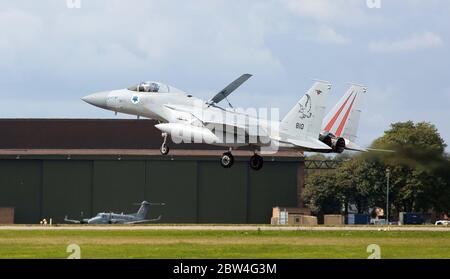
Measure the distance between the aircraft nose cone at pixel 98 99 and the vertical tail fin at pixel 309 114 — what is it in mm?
10138

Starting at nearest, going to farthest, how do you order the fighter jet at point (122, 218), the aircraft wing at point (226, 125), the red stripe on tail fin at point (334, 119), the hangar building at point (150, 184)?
1. the aircraft wing at point (226, 125)
2. the red stripe on tail fin at point (334, 119)
3. the fighter jet at point (122, 218)
4. the hangar building at point (150, 184)

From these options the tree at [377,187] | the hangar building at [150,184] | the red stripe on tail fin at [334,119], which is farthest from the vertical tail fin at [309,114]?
the hangar building at [150,184]

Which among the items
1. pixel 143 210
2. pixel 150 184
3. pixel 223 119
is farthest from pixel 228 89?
pixel 150 184

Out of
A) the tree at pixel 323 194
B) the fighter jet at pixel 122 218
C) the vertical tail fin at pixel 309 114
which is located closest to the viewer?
the vertical tail fin at pixel 309 114

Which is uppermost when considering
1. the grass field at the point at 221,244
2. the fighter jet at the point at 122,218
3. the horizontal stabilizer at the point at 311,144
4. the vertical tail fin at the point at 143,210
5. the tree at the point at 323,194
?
the horizontal stabilizer at the point at 311,144

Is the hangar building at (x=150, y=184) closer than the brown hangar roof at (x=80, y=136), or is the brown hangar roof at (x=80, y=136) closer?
the hangar building at (x=150, y=184)

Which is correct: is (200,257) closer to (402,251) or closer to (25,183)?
(402,251)

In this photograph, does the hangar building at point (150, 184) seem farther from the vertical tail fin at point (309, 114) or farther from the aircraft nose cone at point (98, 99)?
the vertical tail fin at point (309, 114)

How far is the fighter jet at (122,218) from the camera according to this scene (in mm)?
88438

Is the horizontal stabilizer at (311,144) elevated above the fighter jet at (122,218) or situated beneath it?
elevated above

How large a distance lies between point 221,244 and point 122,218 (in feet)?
157

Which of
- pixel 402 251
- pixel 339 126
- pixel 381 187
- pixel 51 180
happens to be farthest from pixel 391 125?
pixel 402 251

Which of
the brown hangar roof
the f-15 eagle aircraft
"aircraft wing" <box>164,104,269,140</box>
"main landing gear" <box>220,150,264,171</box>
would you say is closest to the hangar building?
the brown hangar roof

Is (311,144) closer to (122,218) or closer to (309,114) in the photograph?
(309,114)
